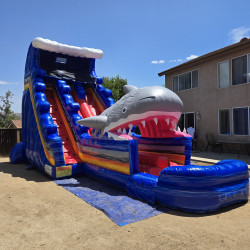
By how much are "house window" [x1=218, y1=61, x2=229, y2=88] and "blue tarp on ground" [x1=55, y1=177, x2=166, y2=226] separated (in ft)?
27.8

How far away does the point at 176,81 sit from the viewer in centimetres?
1391

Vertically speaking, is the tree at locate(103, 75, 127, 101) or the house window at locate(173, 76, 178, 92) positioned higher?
the tree at locate(103, 75, 127, 101)

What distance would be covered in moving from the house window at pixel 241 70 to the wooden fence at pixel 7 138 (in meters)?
9.95

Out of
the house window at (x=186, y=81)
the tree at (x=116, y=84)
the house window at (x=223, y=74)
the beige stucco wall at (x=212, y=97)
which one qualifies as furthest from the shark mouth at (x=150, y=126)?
the tree at (x=116, y=84)

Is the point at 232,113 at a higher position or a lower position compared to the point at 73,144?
higher

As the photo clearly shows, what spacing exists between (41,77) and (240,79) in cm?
829

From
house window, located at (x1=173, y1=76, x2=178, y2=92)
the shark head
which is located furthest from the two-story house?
the shark head

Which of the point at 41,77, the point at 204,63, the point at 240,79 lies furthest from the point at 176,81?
the point at 41,77

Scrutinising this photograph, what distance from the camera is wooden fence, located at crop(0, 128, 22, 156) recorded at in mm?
10281

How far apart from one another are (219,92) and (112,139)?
323 inches

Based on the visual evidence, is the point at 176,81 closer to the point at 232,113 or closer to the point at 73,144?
the point at 232,113

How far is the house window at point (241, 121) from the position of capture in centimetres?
998

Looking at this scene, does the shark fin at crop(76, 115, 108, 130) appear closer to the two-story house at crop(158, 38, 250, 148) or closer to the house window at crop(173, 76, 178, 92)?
the two-story house at crop(158, 38, 250, 148)

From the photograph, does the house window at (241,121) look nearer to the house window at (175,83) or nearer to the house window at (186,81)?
the house window at (186,81)
